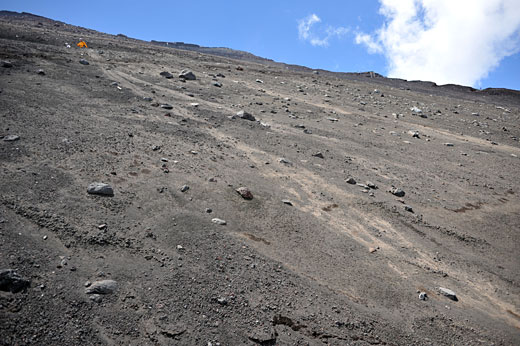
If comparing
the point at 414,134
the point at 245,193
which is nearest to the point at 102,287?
the point at 245,193

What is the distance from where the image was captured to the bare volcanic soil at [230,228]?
3.04m

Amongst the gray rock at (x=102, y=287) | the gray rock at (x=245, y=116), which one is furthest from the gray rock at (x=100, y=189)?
the gray rock at (x=245, y=116)

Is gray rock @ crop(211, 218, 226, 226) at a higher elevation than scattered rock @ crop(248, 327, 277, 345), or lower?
higher

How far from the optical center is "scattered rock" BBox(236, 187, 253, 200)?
17.1 ft

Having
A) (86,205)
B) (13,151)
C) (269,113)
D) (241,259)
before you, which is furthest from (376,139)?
(13,151)

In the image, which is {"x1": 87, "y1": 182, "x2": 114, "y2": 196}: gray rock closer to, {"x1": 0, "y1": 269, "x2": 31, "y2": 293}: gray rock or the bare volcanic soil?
the bare volcanic soil

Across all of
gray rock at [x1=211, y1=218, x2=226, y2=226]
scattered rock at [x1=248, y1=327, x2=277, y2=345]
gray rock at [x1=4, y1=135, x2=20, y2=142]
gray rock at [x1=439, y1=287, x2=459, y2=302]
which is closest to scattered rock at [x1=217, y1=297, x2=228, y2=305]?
scattered rock at [x1=248, y1=327, x2=277, y2=345]

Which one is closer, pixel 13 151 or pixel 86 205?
pixel 86 205

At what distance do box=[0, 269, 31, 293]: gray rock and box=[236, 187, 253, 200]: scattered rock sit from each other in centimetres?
306

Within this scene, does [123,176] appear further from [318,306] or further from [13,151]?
[318,306]

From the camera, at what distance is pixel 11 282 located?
9.27ft

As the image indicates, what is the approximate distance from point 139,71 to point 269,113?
590cm

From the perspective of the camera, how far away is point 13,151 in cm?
486

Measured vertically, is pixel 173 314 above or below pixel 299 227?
below
